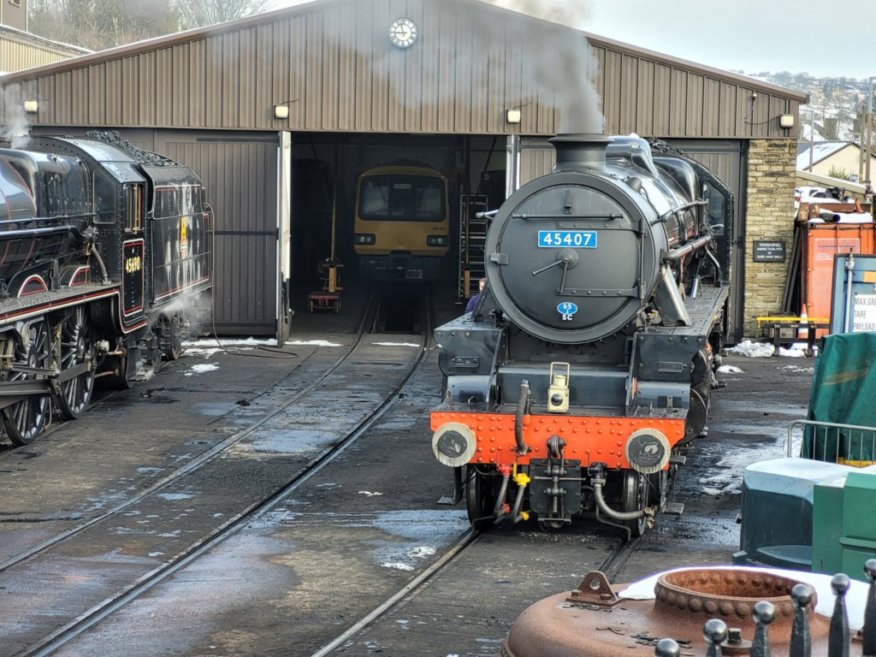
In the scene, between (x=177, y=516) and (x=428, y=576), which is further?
(x=177, y=516)

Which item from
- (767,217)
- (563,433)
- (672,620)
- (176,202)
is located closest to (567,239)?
(563,433)

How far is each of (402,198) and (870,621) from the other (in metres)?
22.9

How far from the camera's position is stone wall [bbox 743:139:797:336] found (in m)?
20.0

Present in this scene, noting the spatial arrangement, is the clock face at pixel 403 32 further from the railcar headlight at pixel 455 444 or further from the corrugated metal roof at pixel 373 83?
the railcar headlight at pixel 455 444

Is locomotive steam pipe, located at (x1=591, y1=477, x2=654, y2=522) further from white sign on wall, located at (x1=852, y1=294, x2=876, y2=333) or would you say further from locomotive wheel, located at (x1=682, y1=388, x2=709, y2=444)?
white sign on wall, located at (x1=852, y1=294, x2=876, y2=333)

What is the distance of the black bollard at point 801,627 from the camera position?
2.82 m

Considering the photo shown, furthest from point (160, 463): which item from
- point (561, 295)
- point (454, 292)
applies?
point (454, 292)

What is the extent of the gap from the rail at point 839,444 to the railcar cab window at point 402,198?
17155 mm

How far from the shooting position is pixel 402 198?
25656 millimetres

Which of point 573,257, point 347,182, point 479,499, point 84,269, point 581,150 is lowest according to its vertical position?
point 479,499

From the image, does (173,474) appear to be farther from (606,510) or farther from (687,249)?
(687,249)

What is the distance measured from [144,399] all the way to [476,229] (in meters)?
11.4

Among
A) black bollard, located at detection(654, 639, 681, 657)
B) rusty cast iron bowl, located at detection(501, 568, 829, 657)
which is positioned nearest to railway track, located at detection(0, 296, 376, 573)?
rusty cast iron bowl, located at detection(501, 568, 829, 657)

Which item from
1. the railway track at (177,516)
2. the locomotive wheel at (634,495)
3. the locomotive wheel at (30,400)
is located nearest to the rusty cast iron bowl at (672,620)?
the railway track at (177,516)
